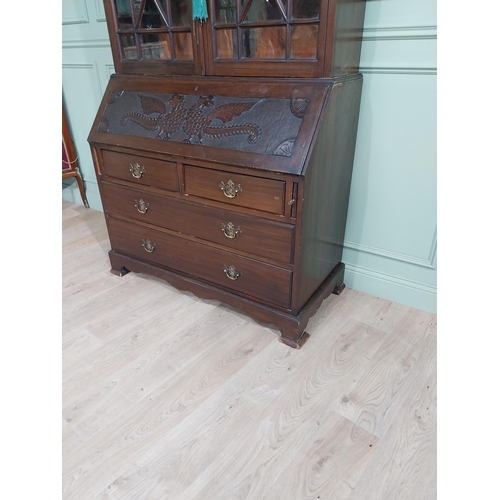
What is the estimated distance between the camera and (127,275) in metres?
2.02

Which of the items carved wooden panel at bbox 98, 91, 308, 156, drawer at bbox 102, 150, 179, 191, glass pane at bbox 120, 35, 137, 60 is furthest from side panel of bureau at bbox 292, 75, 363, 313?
glass pane at bbox 120, 35, 137, 60

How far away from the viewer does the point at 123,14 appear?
156cm

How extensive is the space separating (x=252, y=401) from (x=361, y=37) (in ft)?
4.62

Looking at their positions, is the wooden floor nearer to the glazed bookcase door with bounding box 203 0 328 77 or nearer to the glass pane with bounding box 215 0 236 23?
the glazed bookcase door with bounding box 203 0 328 77

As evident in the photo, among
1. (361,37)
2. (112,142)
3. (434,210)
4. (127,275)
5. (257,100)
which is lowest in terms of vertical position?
(127,275)

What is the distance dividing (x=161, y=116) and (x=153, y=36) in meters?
0.35

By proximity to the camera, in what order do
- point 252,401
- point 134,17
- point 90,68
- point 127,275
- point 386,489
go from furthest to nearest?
point 90,68, point 127,275, point 134,17, point 252,401, point 386,489

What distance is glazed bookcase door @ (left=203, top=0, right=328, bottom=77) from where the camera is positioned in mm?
1197

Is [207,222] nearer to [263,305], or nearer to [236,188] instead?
[236,188]

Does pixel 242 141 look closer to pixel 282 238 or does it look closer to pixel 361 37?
pixel 282 238

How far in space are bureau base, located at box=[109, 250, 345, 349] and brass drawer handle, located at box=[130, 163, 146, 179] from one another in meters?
0.46

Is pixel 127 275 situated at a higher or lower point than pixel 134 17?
lower

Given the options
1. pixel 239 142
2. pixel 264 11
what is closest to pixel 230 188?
pixel 239 142

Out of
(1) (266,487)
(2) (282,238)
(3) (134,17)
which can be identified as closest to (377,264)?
(2) (282,238)
